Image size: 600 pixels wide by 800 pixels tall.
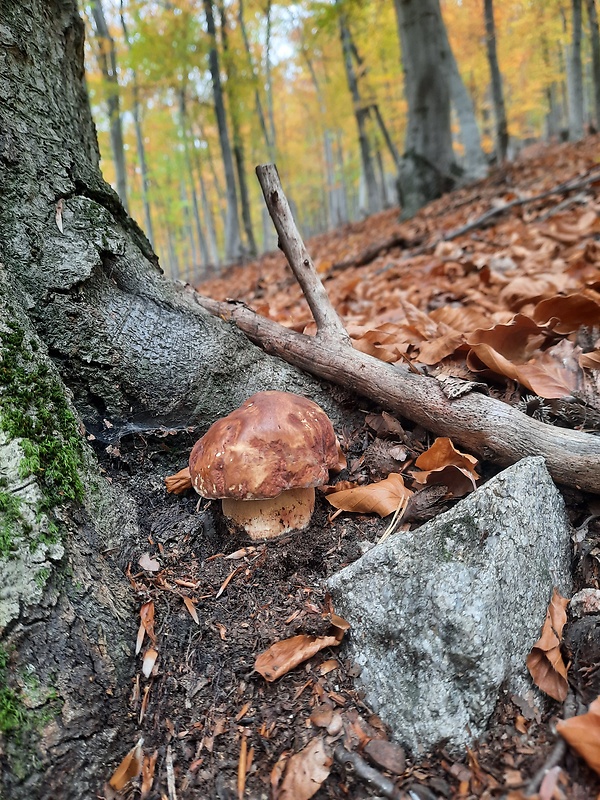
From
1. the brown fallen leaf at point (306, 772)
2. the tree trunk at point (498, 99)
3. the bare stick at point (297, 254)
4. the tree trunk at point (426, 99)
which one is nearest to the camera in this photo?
the brown fallen leaf at point (306, 772)

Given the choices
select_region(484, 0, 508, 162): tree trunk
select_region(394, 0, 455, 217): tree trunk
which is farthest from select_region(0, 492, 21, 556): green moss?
select_region(484, 0, 508, 162): tree trunk

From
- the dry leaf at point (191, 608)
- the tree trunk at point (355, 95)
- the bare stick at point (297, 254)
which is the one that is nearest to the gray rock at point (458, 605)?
the dry leaf at point (191, 608)

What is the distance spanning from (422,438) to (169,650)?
3.77ft

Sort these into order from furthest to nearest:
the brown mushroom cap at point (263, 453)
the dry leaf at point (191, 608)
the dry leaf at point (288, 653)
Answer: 1. the brown mushroom cap at point (263, 453)
2. the dry leaf at point (191, 608)
3. the dry leaf at point (288, 653)

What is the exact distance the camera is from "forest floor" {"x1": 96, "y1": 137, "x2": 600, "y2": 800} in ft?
3.74

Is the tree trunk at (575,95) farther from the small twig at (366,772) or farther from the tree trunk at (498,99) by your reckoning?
the small twig at (366,772)

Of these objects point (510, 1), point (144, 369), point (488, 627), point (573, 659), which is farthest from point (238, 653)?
point (510, 1)

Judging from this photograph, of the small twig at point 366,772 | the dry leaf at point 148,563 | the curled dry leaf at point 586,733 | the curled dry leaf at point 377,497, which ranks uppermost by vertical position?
the curled dry leaf at point 377,497

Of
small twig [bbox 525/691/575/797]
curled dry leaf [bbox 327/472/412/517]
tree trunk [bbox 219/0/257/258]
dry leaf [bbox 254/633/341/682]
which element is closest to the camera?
small twig [bbox 525/691/575/797]

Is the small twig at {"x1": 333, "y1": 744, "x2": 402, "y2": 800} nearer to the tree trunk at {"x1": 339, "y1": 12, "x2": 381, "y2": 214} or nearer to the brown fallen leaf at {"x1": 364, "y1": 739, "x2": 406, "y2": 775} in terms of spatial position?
the brown fallen leaf at {"x1": 364, "y1": 739, "x2": 406, "y2": 775}

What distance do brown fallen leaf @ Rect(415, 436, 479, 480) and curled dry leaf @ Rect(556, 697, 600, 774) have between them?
2.44 feet

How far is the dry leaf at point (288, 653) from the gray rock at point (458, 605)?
86mm

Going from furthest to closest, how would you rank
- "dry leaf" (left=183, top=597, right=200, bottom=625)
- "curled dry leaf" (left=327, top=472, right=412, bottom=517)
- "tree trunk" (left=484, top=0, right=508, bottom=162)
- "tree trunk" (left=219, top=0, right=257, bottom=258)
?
1. "tree trunk" (left=219, top=0, right=257, bottom=258)
2. "tree trunk" (left=484, top=0, right=508, bottom=162)
3. "curled dry leaf" (left=327, top=472, right=412, bottom=517)
4. "dry leaf" (left=183, top=597, right=200, bottom=625)

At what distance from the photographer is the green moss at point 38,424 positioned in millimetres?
1352
